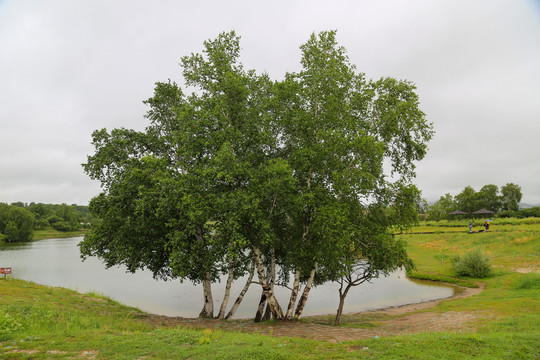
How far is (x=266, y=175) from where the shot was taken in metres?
15.1

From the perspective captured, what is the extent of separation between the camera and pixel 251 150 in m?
17.0

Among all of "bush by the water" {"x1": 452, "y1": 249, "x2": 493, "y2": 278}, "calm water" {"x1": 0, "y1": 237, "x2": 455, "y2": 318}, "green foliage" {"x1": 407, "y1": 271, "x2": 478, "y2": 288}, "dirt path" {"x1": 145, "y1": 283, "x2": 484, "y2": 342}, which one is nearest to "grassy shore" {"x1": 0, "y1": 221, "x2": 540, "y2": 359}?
"dirt path" {"x1": 145, "y1": 283, "x2": 484, "y2": 342}

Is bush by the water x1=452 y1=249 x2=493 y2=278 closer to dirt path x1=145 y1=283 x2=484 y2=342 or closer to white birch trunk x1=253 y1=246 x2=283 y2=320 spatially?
dirt path x1=145 y1=283 x2=484 y2=342

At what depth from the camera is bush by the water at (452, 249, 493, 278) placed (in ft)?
107

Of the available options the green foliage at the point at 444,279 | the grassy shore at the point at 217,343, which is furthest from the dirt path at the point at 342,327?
the green foliage at the point at 444,279

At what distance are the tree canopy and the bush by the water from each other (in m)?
22.5

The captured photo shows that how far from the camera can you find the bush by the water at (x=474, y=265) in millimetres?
32719

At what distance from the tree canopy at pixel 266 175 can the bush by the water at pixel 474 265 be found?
22462mm

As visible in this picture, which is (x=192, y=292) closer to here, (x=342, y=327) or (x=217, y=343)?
(x=342, y=327)

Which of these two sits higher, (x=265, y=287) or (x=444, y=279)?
(x=265, y=287)

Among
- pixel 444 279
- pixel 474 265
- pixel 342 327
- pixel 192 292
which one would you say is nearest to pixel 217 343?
pixel 342 327

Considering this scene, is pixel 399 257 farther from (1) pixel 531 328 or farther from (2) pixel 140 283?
(2) pixel 140 283

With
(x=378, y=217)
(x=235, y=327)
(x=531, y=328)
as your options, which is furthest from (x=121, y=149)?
(x=531, y=328)

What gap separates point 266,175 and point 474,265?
30.7 meters
